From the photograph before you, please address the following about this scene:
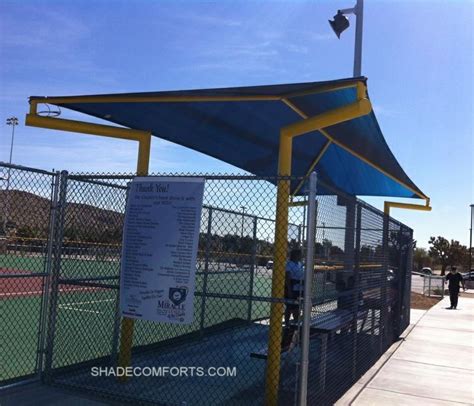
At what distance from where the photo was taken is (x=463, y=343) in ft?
38.4

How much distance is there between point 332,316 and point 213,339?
310 cm

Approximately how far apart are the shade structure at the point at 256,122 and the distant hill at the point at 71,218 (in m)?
1.17

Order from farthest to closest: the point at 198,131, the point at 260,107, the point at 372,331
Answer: the point at 372,331 → the point at 198,131 → the point at 260,107

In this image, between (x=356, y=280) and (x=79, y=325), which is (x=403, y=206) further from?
(x=79, y=325)

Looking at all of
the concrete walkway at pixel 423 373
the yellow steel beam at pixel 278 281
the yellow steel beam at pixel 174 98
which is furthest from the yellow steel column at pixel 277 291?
the concrete walkway at pixel 423 373

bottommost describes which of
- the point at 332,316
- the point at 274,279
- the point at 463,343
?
the point at 463,343

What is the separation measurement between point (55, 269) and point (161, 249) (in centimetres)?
142

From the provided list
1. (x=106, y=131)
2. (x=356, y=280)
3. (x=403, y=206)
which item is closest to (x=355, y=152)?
(x=356, y=280)

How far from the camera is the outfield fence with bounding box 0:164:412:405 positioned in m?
5.84

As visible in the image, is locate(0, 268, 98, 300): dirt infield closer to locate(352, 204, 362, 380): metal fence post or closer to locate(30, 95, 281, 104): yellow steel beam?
A: locate(30, 95, 281, 104): yellow steel beam

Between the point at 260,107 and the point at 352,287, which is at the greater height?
the point at 260,107

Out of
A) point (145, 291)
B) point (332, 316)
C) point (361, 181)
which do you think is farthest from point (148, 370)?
point (361, 181)

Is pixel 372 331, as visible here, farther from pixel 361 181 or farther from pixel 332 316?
pixel 361 181

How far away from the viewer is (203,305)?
24.9 ft
